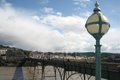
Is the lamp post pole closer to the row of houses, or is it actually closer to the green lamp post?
the green lamp post

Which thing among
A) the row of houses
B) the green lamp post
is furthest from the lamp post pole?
the row of houses

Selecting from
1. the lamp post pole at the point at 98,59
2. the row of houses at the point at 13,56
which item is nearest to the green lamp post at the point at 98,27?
the lamp post pole at the point at 98,59

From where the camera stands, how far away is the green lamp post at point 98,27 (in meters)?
9.09

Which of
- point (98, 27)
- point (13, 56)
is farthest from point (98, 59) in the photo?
point (13, 56)

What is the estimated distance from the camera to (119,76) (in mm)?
12094

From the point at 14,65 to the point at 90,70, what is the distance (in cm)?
13986

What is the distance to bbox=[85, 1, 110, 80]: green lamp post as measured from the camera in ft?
29.8

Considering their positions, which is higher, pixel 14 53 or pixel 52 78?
pixel 14 53

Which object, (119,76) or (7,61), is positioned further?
(7,61)

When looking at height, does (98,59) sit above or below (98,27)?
below

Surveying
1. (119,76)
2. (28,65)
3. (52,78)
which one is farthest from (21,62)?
(119,76)

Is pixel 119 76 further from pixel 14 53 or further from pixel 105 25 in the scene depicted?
pixel 14 53

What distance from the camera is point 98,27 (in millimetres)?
9125

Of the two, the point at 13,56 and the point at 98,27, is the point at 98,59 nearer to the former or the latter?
the point at 98,27
